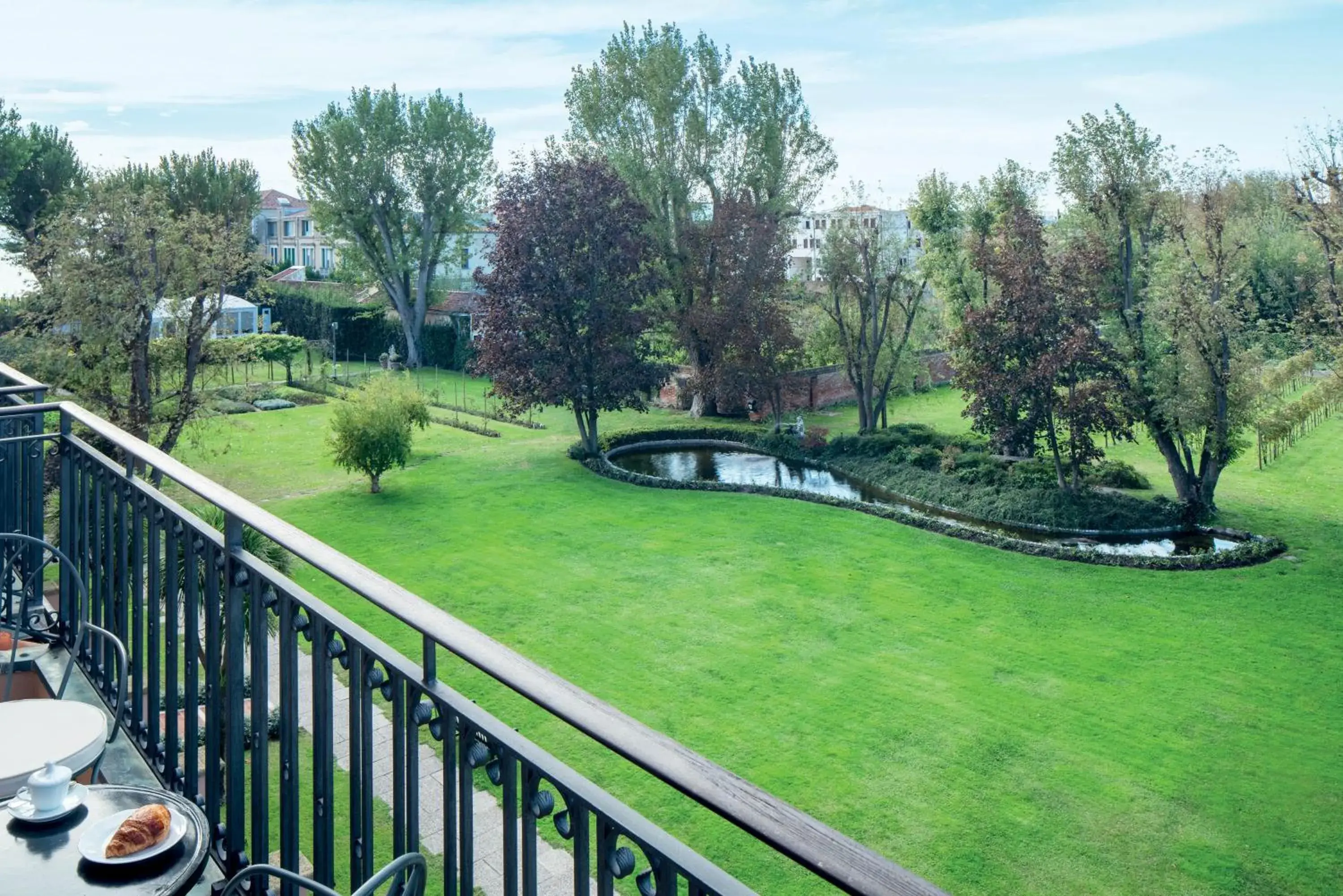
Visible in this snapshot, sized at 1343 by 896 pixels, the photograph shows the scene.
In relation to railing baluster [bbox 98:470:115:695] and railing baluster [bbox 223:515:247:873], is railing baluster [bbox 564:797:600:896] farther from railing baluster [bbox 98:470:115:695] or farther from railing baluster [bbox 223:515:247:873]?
railing baluster [bbox 98:470:115:695]

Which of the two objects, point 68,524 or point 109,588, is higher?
point 68,524

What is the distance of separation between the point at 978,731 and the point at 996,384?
31.4ft

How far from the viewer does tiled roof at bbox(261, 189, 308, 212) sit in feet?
202

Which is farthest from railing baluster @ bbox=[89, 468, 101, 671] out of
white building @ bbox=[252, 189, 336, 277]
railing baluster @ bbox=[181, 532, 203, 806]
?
white building @ bbox=[252, 189, 336, 277]

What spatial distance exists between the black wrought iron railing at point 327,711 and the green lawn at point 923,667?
4.94m

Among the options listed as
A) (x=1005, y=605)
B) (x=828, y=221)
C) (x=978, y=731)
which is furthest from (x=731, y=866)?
(x=828, y=221)

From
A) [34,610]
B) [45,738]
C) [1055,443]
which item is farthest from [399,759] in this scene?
[1055,443]

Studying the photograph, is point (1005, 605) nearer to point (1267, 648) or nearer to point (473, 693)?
point (1267, 648)

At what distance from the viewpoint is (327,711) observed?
89.0 inches

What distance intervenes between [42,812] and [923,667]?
9.71m

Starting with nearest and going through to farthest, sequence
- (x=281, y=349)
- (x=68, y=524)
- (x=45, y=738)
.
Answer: (x=45, y=738) → (x=68, y=524) → (x=281, y=349)

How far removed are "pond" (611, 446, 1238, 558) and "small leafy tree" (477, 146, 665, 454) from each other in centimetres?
181

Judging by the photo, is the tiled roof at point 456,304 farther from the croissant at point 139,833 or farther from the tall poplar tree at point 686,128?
the croissant at point 139,833

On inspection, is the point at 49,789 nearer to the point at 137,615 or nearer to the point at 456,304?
the point at 137,615
